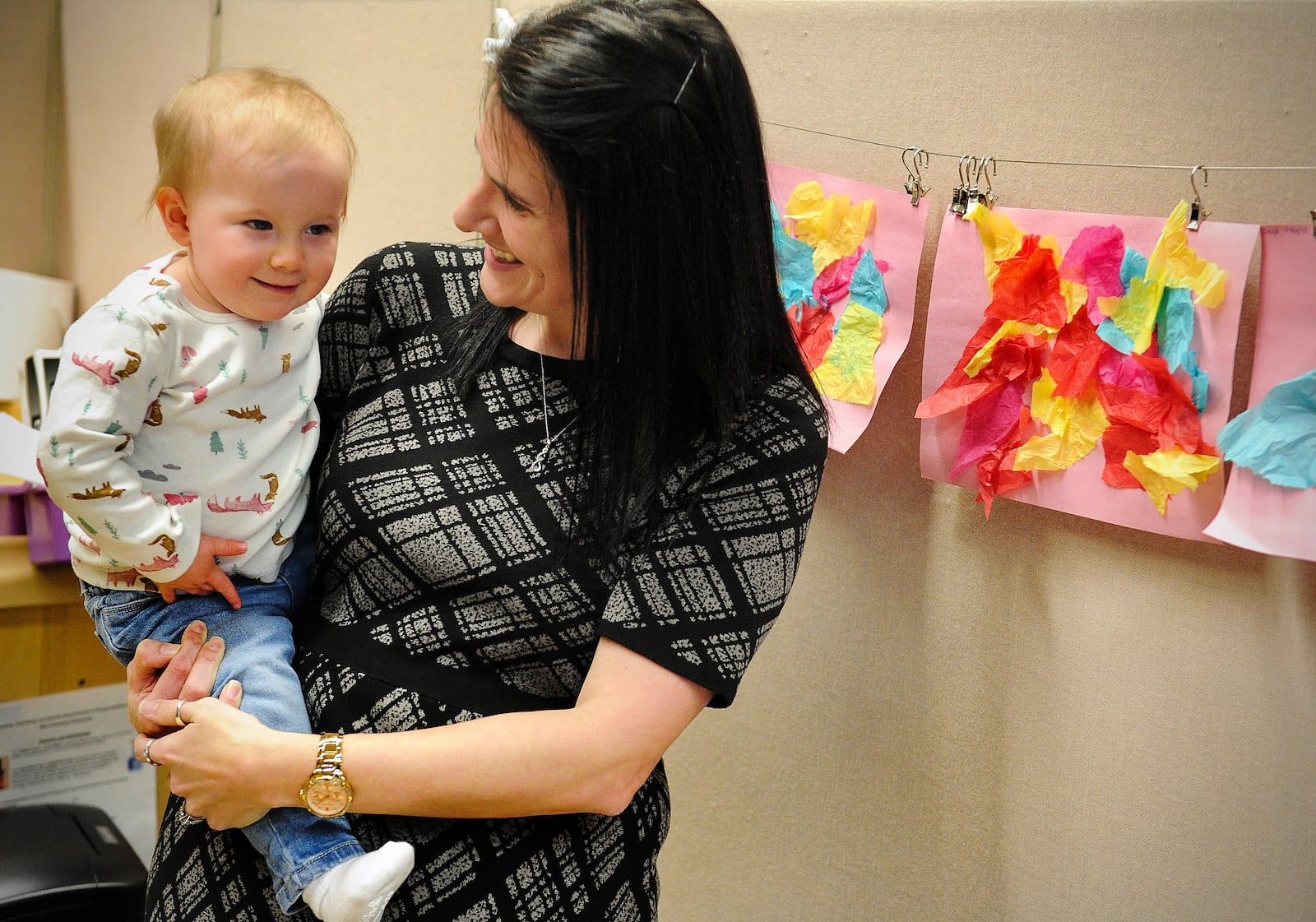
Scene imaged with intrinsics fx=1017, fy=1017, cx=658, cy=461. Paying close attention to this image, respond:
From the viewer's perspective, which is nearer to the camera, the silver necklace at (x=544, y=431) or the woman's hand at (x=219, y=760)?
the woman's hand at (x=219, y=760)

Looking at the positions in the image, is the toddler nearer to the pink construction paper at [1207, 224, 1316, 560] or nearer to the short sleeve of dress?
the short sleeve of dress

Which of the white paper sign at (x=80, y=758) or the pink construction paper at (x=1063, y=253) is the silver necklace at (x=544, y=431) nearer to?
the pink construction paper at (x=1063, y=253)

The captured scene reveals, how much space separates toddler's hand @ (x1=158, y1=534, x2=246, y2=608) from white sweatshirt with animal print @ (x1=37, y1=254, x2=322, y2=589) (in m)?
0.02

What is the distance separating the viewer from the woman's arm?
3.14 feet

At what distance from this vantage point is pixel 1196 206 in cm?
126

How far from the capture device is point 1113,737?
143 cm

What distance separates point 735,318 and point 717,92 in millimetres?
228

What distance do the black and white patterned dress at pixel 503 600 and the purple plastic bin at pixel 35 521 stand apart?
1159 mm

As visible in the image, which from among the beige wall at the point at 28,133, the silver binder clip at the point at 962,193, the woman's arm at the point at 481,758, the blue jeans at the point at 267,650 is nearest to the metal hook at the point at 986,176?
the silver binder clip at the point at 962,193

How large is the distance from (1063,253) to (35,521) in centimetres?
199

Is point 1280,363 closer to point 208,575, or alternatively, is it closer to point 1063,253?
point 1063,253

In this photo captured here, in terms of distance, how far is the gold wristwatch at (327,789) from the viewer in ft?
3.14

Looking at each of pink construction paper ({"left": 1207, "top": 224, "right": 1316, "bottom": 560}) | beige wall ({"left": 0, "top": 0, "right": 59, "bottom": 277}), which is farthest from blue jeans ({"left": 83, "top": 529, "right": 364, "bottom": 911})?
beige wall ({"left": 0, "top": 0, "right": 59, "bottom": 277})

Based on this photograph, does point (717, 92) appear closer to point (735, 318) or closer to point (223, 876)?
point (735, 318)
